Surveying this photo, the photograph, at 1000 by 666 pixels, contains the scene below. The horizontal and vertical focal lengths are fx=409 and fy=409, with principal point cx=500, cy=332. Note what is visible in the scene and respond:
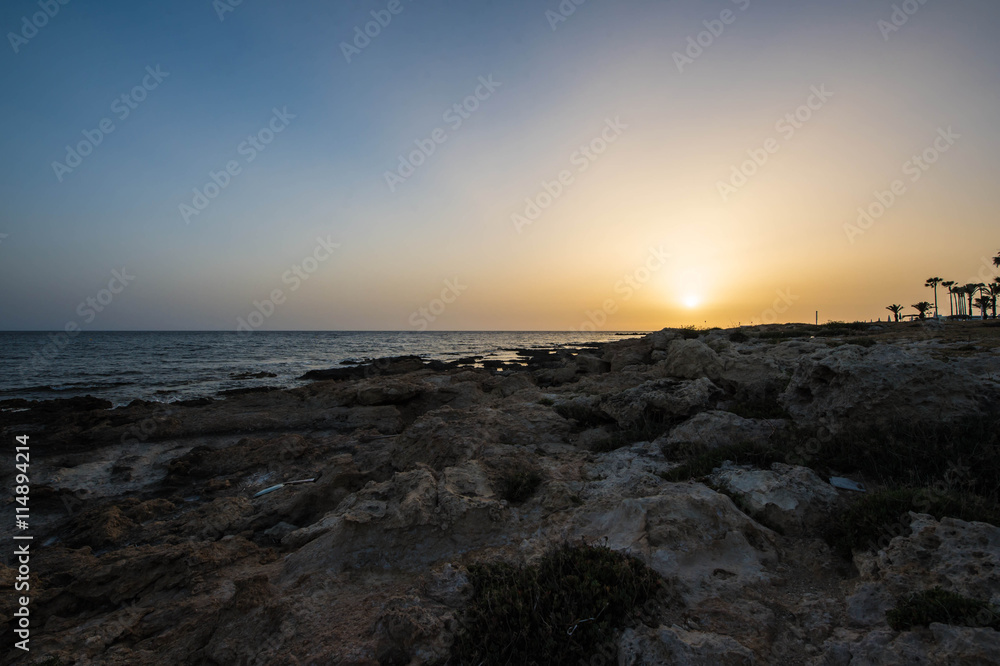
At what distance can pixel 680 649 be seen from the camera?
300 centimetres

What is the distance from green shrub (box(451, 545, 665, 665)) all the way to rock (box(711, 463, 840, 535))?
78.1 inches

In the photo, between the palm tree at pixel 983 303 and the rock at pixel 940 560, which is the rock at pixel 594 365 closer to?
the rock at pixel 940 560

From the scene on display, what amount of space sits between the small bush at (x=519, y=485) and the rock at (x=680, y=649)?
3.10 metres

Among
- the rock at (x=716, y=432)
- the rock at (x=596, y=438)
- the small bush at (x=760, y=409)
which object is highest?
the small bush at (x=760, y=409)

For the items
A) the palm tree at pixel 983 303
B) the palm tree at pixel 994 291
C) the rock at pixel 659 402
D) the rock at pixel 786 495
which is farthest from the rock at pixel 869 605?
the palm tree at pixel 983 303

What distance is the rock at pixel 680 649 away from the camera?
2939mm

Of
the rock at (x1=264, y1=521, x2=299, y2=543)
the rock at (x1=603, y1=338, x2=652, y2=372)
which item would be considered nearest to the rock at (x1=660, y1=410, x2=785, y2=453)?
the rock at (x1=264, y1=521, x2=299, y2=543)

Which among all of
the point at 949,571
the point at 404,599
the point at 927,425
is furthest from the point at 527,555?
the point at 927,425

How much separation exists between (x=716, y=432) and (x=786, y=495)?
2422mm

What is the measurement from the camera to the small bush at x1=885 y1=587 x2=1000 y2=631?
8.79ft

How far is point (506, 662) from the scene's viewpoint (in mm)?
3121

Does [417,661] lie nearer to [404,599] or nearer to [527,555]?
[404,599]

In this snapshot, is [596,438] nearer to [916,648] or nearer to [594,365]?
[916,648]

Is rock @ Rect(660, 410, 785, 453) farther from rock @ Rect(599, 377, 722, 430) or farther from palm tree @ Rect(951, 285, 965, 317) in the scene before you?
palm tree @ Rect(951, 285, 965, 317)
